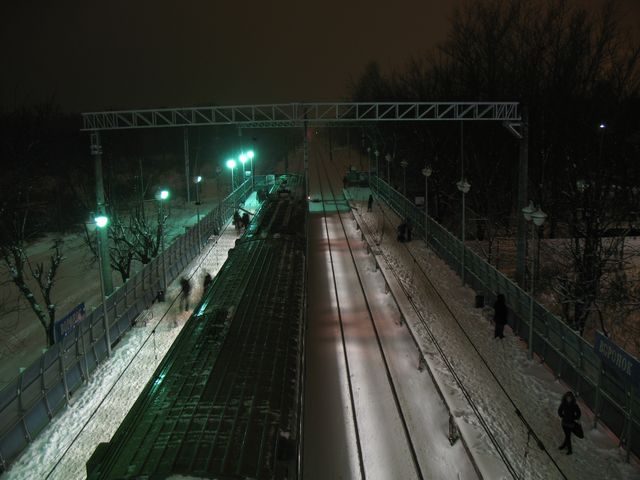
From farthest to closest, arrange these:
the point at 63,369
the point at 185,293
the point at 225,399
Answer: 1. the point at 185,293
2. the point at 63,369
3. the point at 225,399

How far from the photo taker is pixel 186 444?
23.3ft

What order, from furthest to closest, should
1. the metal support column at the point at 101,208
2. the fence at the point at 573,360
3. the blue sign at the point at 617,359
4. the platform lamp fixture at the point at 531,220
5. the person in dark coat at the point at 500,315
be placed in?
the metal support column at the point at 101,208
the person in dark coat at the point at 500,315
the platform lamp fixture at the point at 531,220
the fence at the point at 573,360
the blue sign at the point at 617,359

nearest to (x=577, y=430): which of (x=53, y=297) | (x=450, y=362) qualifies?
(x=450, y=362)

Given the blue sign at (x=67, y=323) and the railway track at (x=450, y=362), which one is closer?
the railway track at (x=450, y=362)

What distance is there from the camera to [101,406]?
12531 millimetres

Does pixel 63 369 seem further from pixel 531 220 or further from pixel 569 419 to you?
pixel 531 220

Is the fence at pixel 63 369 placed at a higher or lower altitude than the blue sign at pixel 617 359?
lower

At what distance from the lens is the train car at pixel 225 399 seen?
686 cm

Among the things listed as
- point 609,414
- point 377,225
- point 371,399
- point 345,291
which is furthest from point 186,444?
point 377,225

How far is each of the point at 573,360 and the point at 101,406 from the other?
35.0 ft

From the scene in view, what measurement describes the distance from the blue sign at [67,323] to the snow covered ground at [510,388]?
867 cm

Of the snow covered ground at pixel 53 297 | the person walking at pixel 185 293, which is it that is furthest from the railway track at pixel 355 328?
the snow covered ground at pixel 53 297

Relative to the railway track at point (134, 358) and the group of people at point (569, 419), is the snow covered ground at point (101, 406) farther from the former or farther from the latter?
the group of people at point (569, 419)

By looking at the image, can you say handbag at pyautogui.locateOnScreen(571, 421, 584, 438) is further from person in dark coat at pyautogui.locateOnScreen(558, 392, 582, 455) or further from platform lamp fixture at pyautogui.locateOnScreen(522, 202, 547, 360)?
platform lamp fixture at pyautogui.locateOnScreen(522, 202, 547, 360)
